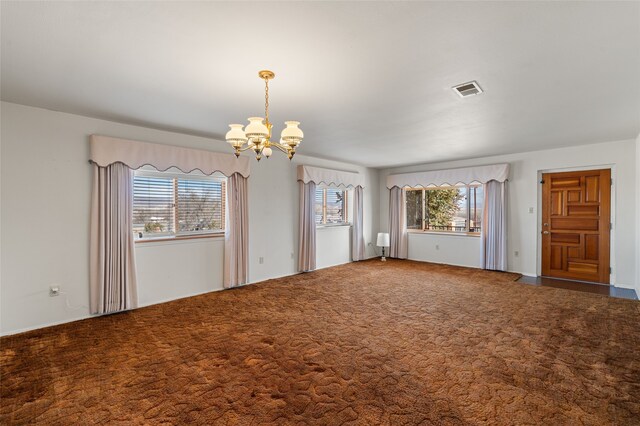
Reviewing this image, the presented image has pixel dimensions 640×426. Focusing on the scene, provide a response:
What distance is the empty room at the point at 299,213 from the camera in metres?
1.97

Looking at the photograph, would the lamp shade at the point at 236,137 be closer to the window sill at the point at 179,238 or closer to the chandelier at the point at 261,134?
the chandelier at the point at 261,134

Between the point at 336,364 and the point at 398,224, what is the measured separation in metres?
5.79

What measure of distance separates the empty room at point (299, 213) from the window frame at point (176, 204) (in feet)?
0.11

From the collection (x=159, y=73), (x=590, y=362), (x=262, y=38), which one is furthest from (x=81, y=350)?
(x=590, y=362)

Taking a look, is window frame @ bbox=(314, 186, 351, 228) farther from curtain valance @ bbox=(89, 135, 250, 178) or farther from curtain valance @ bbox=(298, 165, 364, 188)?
curtain valance @ bbox=(89, 135, 250, 178)

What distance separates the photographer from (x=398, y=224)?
798 centimetres

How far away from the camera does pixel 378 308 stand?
408 centimetres

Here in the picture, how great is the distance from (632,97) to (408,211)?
518cm

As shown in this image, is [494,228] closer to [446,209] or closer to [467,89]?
[446,209]

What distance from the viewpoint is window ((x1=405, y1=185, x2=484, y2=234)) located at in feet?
22.9

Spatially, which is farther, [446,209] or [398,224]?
[398,224]

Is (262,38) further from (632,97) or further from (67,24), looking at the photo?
(632,97)

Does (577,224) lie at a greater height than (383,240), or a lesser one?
greater

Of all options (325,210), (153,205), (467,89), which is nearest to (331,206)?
(325,210)
